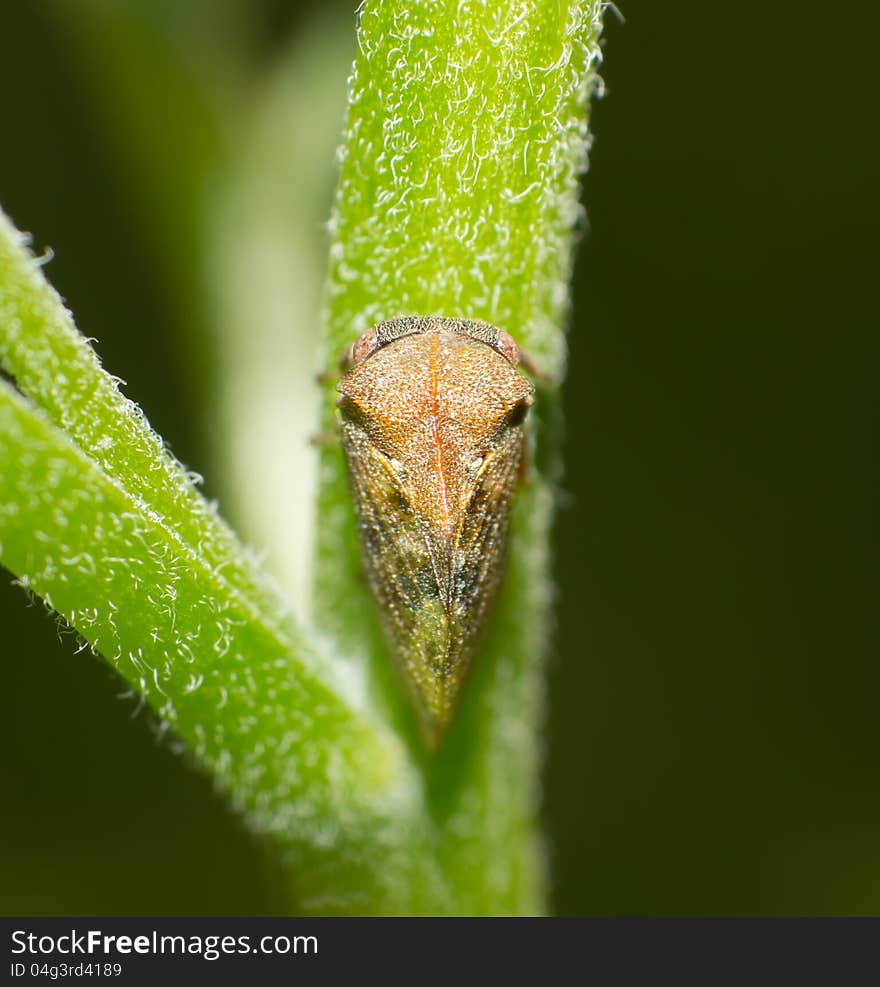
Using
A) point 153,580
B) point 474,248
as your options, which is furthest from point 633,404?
point 153,580

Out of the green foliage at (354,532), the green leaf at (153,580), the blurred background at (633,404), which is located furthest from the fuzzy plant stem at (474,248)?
the blurred background at (633,404)

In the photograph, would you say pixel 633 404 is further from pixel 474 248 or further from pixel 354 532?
pixel 474 248

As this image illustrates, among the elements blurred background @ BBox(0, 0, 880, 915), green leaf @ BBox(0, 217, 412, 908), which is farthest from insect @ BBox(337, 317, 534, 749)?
blurred background @ BBox(0, 0, 880, 915)

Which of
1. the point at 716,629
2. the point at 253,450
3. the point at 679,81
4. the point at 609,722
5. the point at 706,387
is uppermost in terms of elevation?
the point at 679,81

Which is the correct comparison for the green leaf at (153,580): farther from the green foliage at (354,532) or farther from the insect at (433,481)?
the insect at (433,481)

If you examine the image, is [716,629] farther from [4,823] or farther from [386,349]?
[4,823]

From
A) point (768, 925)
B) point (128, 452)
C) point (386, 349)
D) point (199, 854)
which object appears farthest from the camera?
point (199, 854)

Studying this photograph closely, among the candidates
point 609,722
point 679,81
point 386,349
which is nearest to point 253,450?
point 386,349

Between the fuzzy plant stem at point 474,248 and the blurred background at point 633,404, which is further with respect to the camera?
the blurred background at point 633,404
